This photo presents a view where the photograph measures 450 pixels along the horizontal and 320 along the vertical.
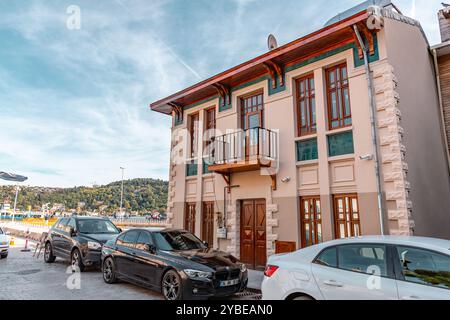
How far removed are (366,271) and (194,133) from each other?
10.3 m

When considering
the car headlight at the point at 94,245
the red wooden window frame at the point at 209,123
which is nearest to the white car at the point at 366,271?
the car headlight at the point at 94,245

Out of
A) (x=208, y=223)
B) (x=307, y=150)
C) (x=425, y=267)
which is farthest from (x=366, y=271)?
(x=208, y=223)

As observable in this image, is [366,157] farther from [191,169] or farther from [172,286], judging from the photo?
[191,169]

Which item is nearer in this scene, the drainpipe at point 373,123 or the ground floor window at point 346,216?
the drainpipe at point 373,123

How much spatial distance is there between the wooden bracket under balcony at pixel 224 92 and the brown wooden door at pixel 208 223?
393 cm

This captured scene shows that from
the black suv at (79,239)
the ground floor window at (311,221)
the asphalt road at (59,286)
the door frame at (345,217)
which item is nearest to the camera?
the asphalt road at (59,286)

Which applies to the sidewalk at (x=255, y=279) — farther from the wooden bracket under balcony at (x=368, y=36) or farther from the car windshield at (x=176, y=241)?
the wooden bracket under balcony at (x=368, y=36)

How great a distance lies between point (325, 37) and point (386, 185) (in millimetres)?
4478

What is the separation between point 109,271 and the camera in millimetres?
8305

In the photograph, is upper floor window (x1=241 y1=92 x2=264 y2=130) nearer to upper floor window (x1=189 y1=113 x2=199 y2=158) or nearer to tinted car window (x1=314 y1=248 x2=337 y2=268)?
upper floor window (x1=189 y1=113 x2=199 y2=158)

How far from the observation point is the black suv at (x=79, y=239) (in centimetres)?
986

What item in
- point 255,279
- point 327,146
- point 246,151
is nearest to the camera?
point 255,279

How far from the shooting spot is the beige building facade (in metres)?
7.92
